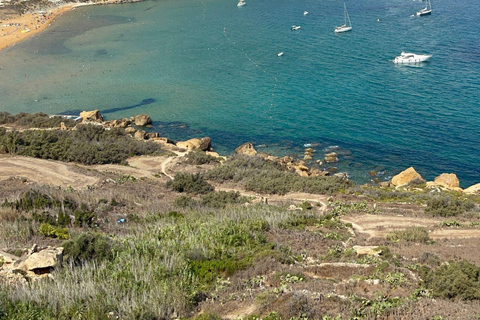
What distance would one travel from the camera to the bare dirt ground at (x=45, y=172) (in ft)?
102

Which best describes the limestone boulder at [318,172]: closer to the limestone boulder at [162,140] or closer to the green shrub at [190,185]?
the green shrub at [190,185]

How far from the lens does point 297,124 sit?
49.3m

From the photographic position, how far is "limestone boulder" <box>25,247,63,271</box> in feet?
46.2

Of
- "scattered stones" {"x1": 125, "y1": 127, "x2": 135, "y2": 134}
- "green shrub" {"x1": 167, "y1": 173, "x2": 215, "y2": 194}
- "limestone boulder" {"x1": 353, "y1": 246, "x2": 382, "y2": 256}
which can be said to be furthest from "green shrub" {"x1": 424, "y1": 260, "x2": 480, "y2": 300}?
"scattered stones" {"x1": 125, "y1": 127, "x2": 135, "y2": 134}

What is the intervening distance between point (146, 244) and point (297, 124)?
1385 inches

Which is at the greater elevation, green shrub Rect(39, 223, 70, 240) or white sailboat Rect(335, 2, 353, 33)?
green shrub Rect(39, 223, 70, 240)

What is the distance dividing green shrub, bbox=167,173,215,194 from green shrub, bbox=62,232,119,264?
15039 mm

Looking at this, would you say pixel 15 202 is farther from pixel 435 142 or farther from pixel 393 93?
pixel 393 93

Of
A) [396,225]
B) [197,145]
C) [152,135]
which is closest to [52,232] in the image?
[396,225]

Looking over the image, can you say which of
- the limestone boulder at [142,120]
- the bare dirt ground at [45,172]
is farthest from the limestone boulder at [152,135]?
the bare dirt ground at [45,172]

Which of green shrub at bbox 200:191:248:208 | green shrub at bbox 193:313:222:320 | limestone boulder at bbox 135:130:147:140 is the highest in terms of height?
green shrub at bbox 193:313:222:320

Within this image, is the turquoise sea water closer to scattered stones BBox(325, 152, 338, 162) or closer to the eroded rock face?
scattered stones BBox(325, 152, 338, 162)

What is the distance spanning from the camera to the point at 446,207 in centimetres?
2555

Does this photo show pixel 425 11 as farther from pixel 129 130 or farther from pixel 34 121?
pixel 34 121
